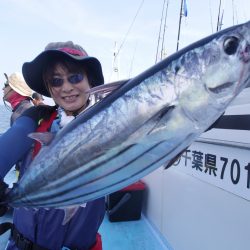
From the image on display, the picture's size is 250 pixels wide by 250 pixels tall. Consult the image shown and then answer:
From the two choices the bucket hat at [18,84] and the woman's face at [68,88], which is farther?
the bucket hat at [18,84]

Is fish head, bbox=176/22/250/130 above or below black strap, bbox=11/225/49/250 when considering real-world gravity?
above

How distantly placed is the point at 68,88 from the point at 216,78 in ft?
2.69

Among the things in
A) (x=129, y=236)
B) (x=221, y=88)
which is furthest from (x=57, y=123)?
(x=129, y=236)

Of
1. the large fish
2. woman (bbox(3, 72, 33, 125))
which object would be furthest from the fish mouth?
woman (bbox(3, 72, 33, 125))

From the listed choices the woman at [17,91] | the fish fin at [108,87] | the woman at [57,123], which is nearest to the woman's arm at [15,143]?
the woman at [57,123]

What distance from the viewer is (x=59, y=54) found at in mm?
1436

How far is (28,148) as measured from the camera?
1.44 m

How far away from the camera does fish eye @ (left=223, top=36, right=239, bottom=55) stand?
2.52 ft

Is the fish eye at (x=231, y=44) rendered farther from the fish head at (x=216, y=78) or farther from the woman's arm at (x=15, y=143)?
the woman's arm at (x=15, y=143)

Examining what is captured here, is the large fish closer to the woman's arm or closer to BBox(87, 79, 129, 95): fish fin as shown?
BBox(87, 79, 129, 95): fish fin

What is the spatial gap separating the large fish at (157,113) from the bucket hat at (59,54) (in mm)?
604

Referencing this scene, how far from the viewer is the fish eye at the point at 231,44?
0.77 m

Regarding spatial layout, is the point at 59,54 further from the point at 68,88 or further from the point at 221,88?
the point at 221,88

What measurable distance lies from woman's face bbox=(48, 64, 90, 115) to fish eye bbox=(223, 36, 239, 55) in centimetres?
79
